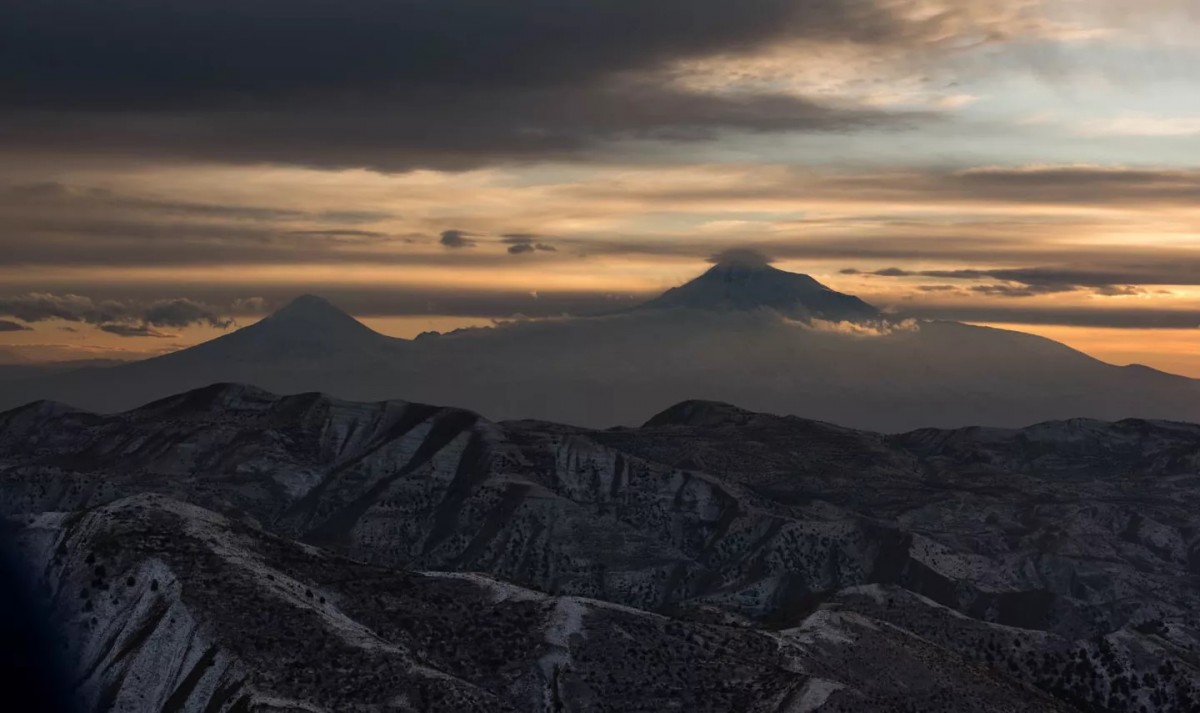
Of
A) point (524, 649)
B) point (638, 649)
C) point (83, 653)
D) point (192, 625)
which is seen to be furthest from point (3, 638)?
point (638, 649)

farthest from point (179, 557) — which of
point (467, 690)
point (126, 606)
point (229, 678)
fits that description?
point (467, 690)

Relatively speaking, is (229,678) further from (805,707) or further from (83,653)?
(805,707)

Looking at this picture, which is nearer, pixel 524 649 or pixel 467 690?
pixel 467 690

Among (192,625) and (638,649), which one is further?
(638,649)

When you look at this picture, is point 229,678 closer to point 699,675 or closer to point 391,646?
point 391,646

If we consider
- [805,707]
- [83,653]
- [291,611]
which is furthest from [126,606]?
[805,707]

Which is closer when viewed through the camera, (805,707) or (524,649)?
(805,707)

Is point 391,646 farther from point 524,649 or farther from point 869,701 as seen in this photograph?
point 869,701
